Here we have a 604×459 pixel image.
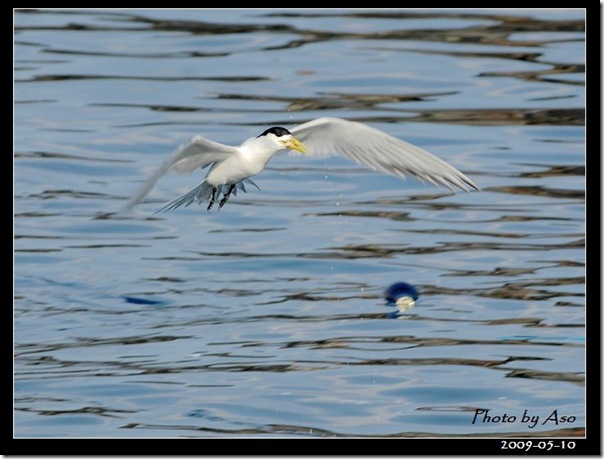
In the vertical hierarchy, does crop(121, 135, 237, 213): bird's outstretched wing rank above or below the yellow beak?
below

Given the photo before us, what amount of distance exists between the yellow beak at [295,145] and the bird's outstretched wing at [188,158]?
14.8 inches

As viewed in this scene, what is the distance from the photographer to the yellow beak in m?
9.05

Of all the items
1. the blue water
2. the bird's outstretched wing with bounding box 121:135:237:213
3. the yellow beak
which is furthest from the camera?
the blue water

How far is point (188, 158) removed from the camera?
8.70 m

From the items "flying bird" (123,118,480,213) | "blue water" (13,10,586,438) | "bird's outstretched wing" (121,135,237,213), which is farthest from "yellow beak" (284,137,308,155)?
"blue water" (13,10,586,438)

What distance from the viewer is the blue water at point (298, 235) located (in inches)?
362

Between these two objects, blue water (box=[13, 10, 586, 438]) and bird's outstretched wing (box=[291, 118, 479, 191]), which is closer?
bird's outstretched wing (box=[291, 118, 479, 191])

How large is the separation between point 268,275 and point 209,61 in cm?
659

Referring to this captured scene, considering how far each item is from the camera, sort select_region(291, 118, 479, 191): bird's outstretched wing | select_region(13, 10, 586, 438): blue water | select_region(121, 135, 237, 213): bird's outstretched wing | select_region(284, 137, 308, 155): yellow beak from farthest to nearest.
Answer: select_region(13, 10, 586, 438): blue water < select_region(284, 137, 308, 155): yellow beak < select_region(291, 118, 479, 191): bird's outstretched wing < select_region(121, 135, 237, 213): bird's outstretched wing

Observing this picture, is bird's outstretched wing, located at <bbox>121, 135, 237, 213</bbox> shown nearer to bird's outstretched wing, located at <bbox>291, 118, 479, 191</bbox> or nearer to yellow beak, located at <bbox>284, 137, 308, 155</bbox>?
yellow beak, located at <bbox>284, 137, 308, 155</bbox>

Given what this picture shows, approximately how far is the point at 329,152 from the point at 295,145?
0.32m

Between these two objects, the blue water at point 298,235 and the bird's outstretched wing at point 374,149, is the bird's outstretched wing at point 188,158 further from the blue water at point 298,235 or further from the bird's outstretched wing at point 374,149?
the blue water at point 298,235

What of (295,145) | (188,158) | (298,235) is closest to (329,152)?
(295,145)

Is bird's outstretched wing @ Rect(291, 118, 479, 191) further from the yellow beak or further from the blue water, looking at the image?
the blue water
